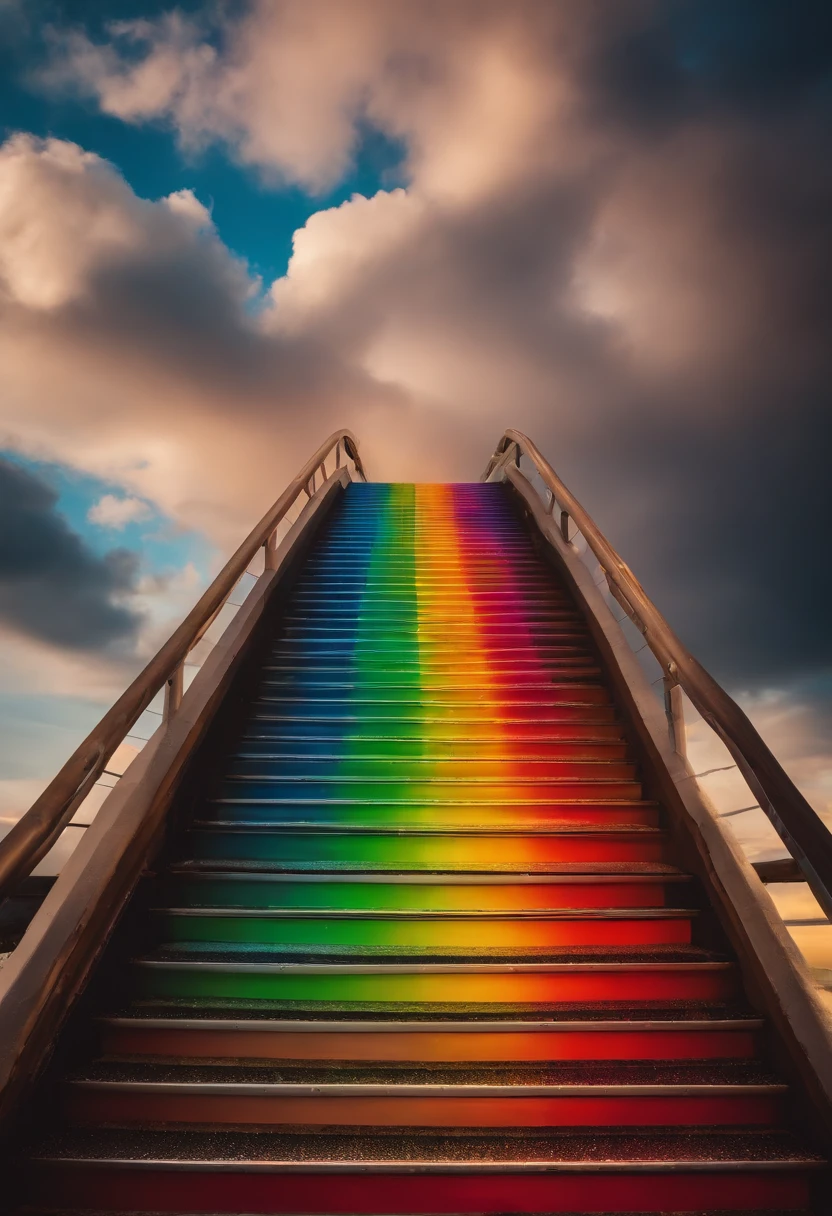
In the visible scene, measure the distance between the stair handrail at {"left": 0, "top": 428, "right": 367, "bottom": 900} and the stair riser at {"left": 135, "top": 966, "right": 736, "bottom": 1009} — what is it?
0.82m

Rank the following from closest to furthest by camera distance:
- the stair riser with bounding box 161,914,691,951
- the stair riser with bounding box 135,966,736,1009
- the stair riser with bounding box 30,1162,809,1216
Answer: the stair riser with bounding box 30,1162,809,1216
the stair riser with bounding box 135,966,736,1009
the stair riser with bounding box 161,914,691,951

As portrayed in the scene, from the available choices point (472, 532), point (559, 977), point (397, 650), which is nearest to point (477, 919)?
point (559, 977)

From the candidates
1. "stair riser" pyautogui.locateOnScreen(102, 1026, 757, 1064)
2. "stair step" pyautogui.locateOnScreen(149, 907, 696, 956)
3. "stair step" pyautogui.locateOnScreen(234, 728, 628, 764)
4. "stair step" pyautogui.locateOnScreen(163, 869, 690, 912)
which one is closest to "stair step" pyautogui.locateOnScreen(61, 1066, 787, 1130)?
"stair riser" pyautogui.locateOnScreen(102, 1026, 757, 1064)

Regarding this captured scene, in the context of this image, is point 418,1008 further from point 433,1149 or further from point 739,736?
point 739,736

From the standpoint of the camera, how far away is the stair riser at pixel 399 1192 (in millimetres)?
1891

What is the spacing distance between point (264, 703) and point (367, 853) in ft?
4.85

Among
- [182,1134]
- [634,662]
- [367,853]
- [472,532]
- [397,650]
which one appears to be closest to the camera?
[182,1134]

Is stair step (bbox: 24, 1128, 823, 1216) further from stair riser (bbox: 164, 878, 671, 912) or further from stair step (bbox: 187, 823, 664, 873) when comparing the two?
stair step (bbox: 187, 823, 664, 873)

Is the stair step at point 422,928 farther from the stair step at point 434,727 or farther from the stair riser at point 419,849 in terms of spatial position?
the stair step at point 434,727

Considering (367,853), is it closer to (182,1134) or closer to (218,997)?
(218,997)

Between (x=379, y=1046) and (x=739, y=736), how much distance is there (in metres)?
1.64

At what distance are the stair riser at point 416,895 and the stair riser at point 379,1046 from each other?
1.87 feet

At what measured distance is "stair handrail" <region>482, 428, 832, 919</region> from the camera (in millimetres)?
1983

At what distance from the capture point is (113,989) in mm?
2418
